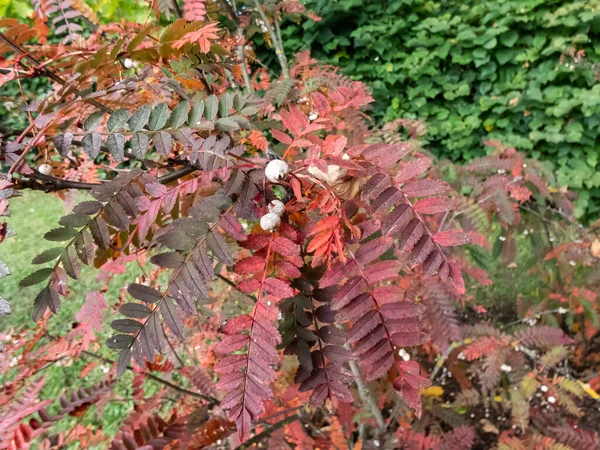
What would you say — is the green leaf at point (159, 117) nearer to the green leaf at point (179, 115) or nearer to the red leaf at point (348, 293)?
the green leaf at point (179, 115)

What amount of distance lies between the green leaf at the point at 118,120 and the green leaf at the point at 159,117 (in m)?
0.03

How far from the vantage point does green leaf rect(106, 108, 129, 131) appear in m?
0.46

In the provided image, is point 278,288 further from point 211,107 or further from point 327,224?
point 211,107

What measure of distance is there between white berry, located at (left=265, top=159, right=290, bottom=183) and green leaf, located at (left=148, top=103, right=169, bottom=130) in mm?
134

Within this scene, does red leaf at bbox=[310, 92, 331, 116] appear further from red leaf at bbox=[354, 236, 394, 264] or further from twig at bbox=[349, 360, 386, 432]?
twig at bbox=[349, 360, 386, 432]

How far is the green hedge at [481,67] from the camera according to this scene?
2799mm

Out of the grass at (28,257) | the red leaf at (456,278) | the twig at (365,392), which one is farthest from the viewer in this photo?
the grass at (28,257)

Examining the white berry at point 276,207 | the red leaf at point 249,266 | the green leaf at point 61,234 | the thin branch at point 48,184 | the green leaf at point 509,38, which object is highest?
the thin branch at point 48,184

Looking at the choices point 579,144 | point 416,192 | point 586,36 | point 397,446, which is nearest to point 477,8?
point 586,36

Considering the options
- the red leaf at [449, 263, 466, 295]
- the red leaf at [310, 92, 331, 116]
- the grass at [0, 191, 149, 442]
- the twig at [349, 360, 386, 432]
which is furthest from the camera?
the grass at [0, 191, 149, 442]

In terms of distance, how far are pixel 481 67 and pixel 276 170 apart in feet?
10.5

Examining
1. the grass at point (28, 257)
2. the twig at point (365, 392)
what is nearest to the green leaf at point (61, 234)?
the twig at point (365, 392)

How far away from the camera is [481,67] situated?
310cm

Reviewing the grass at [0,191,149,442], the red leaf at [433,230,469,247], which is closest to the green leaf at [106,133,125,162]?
the red leaf at [433,230,469,247]
